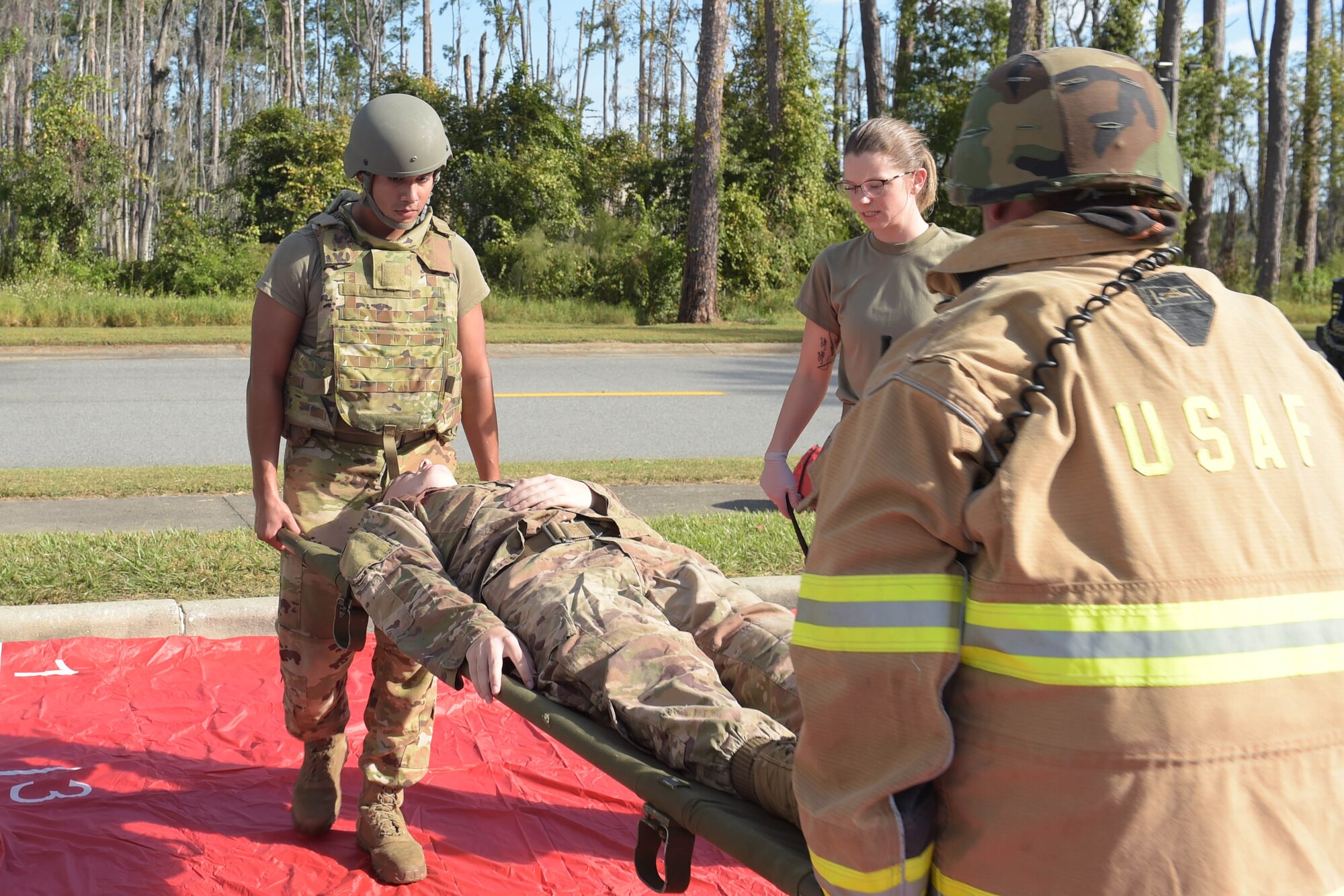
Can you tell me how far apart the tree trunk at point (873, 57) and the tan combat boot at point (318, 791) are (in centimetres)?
2519

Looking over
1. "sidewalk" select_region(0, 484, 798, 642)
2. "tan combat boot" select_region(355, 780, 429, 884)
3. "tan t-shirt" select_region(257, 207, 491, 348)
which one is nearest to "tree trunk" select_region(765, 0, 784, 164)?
"sidewalk" select_region(0, 484, 798, 642)

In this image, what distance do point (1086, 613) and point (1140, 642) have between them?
7 centimetres

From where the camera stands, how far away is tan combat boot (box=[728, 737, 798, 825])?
88.7 inches

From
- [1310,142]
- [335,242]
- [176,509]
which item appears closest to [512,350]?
[176,509]

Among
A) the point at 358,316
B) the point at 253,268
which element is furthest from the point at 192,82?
the point at 358,316

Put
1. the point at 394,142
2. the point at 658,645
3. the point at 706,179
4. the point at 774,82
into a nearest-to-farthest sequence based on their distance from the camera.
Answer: the point at 658,645 < the point at 394,142 < the point at 706,179 < the point at 774,82

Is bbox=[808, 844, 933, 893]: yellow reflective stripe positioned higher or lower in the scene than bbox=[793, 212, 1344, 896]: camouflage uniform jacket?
lower

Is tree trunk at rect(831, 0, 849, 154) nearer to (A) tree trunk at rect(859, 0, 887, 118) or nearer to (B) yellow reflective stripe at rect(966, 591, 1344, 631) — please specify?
(A) tree trunk at rect(859, 0, 887, 118)

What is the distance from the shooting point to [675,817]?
2.14m

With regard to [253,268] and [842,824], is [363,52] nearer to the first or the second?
[253,268]

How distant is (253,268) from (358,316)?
19332mm

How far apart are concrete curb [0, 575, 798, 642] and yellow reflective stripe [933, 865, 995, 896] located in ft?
13.5

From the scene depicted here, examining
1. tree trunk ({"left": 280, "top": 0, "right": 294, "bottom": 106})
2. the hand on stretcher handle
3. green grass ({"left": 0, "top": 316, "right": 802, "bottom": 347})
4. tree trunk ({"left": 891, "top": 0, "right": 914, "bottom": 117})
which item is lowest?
the hand on stretcher handle

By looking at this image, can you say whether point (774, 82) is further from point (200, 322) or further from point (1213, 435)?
point (1213, 435)
